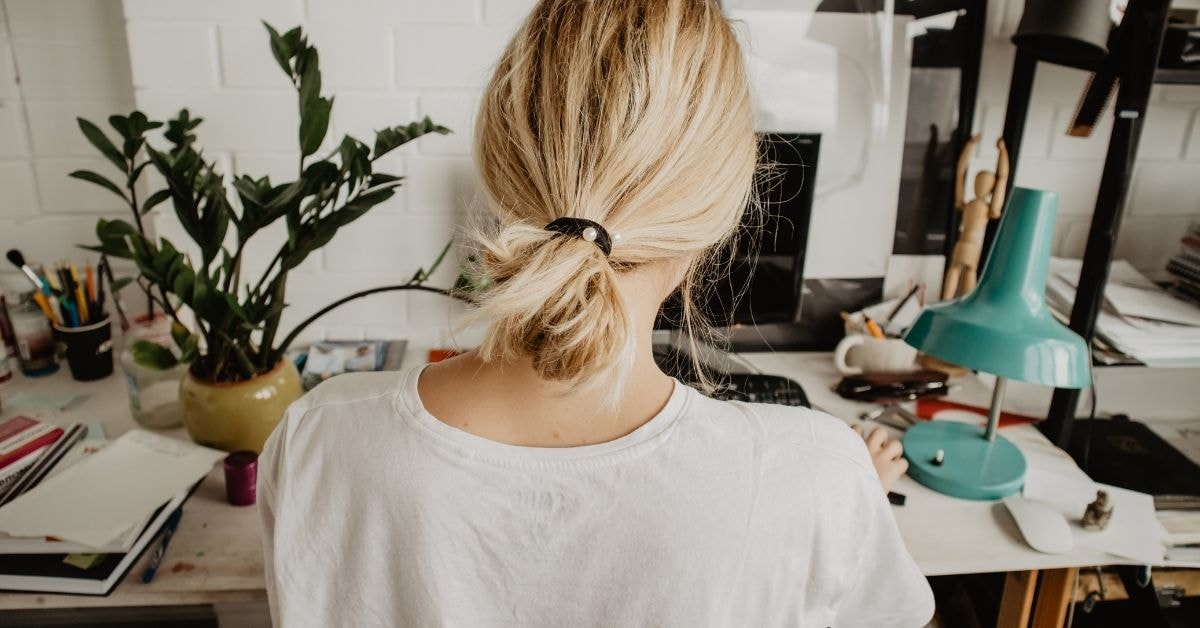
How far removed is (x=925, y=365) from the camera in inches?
54.8

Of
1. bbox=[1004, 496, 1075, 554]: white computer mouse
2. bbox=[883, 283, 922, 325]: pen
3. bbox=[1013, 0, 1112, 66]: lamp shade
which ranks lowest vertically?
bbox=[1004, 496, 1075, 554]: white computer mouse

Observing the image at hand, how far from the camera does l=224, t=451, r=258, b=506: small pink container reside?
3.21ft

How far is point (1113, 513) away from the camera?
1.04 m

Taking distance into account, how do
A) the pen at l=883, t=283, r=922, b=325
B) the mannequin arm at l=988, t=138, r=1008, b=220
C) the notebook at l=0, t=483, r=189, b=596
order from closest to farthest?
the notebook at l=0, t=483, r=189, b=596 → the mannequin arm at l=988, t=138, r=1008, b=220 → the pen at l=883, t=283, r=922, b=325

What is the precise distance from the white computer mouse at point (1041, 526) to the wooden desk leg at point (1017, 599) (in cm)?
8

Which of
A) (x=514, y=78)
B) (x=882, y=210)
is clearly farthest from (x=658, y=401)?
(x=882, y=210)

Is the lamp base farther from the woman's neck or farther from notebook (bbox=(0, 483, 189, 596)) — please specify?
notebook (bbox=(0, 483, 189, 596))

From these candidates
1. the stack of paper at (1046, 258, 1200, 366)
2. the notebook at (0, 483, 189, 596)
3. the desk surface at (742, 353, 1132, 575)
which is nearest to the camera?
the notebook at (0, 483, 189, 596)

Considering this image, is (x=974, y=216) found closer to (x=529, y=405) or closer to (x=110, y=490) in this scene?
(x=529, y=405)

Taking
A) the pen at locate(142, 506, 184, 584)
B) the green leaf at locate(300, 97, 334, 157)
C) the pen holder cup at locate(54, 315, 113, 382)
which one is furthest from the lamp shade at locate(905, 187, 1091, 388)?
the pen holder cup at locate(54, 315, 113, 382)

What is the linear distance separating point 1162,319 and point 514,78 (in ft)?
4.09

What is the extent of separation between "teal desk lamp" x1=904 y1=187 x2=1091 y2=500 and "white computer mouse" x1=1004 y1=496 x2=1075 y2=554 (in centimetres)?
4

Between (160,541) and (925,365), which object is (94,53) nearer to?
(160,541)

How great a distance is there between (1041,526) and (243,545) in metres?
1.01
